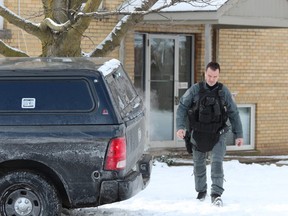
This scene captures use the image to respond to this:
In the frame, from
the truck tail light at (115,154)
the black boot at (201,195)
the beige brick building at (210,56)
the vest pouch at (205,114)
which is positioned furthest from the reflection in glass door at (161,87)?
the truck tail light at (115,154)

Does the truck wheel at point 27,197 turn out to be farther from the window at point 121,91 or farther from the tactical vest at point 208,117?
the tactical vest at point 208,117

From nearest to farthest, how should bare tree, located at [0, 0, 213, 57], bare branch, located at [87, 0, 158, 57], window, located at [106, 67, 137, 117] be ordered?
window, located at [106, 67, 137, 117] < bare tree, located at [0, 0, 213, 57] < bare branch, located at [87, 0, 158, 57]

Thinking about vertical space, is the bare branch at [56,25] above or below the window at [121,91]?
above

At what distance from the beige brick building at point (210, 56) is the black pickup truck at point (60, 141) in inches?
190

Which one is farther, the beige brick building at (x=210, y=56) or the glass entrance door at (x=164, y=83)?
the glass entrance door at (x=164, y=83)

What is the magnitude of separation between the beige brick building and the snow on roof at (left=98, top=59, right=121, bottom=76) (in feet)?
13.3

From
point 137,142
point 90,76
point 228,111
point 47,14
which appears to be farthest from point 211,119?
point 47,14

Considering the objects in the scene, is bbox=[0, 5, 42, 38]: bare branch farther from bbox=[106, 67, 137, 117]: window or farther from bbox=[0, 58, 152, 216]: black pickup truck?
bbox=[0, 58, 152, 216]: black pickup truck

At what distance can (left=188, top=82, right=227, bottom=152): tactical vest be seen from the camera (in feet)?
25.3

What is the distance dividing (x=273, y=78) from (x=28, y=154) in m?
9.17

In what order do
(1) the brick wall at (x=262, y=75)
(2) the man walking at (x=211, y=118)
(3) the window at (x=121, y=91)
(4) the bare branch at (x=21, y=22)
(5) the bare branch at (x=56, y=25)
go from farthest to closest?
(1) the brick wall at (x=262, y=75)
(4) the bare branch at (x=21, y=22)
(5) the bare branch at (x=56, y=25)
(2) the man walking at (x=211, y=118)
(3) the window at (x=121, y=91)

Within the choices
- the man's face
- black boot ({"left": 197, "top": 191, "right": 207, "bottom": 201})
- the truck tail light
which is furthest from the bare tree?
the truck tail light

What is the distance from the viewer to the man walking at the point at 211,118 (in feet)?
25.3

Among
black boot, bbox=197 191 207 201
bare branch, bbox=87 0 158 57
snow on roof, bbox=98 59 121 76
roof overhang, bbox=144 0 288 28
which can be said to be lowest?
black boot, bbox=197 191 207 201
